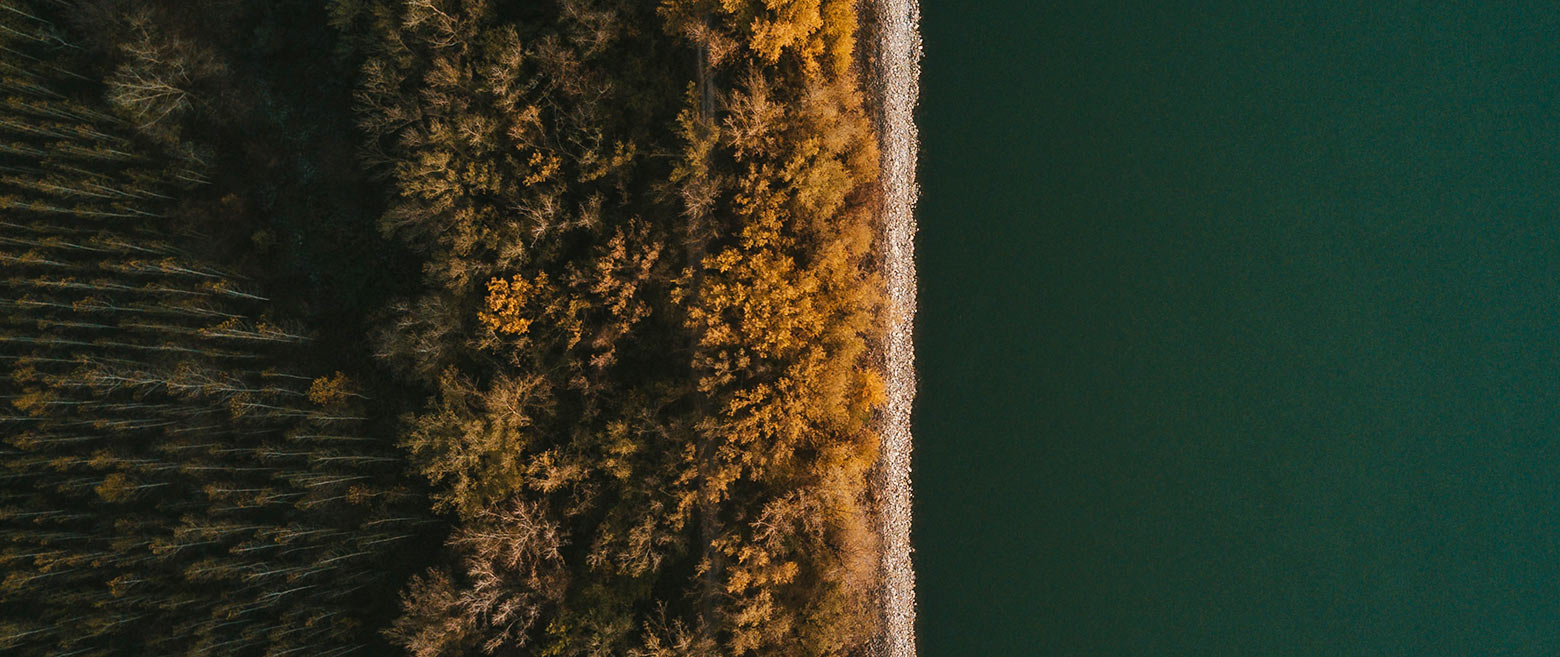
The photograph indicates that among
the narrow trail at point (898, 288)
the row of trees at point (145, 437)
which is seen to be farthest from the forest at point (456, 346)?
the narrow trail at point (898, 288)

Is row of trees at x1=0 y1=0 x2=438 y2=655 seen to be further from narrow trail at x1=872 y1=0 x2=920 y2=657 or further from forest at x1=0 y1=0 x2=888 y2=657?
narrow trail at x1=872 y1=0 x2=920 y2=657

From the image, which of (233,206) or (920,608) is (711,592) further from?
(233,206)

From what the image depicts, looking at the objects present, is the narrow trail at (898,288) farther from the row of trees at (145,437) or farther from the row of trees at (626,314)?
the row of trees at (145,437)

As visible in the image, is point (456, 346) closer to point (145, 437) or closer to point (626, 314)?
point (626, 314)

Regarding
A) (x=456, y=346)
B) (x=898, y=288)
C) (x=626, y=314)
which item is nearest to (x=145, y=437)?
(x=456, y=346)

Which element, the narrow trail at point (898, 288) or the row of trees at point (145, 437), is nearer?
the row of trees at point (145, 437)

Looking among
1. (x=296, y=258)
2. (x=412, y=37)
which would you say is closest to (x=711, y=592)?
(x=296, y=258)
